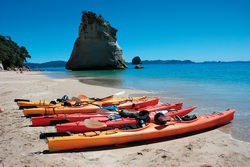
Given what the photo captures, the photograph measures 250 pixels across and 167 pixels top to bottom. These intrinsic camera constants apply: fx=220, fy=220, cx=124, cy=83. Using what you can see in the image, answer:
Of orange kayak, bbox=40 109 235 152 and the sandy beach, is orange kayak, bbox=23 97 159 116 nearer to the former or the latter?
the sandy beach

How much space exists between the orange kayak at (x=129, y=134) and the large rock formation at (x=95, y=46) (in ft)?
154

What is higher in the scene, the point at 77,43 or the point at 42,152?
the point at 77,43

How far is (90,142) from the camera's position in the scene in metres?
4.14

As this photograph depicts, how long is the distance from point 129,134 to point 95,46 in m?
49.4

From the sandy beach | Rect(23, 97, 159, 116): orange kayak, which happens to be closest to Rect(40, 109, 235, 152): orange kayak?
the sandy beach

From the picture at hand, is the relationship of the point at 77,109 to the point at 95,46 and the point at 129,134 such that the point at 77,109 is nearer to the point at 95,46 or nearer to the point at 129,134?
the point at 129,134

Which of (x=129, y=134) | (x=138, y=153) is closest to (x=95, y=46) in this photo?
(x=129, y=134)

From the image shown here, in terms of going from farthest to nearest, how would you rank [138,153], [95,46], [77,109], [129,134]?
[95,46], [77,109], [129,134], [138,153]

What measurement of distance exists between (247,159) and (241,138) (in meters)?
1.12

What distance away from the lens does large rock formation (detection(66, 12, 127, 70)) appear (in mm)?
51125

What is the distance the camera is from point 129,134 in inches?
175

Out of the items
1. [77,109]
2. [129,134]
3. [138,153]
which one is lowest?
[138,153]

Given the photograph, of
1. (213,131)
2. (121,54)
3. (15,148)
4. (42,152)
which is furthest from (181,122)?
(121,54)

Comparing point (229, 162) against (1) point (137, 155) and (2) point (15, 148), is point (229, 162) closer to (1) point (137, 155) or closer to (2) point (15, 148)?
(1) point (137, 155)
